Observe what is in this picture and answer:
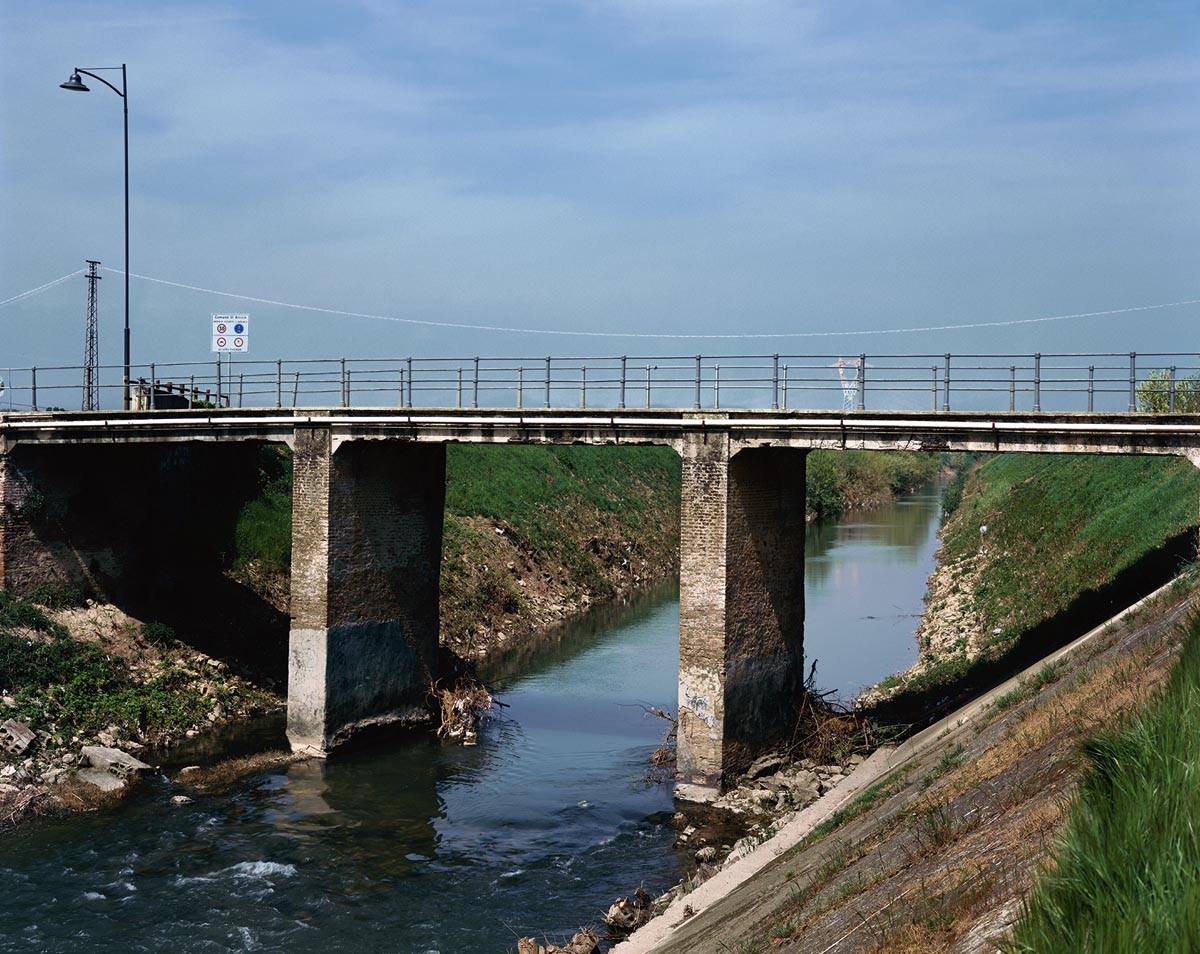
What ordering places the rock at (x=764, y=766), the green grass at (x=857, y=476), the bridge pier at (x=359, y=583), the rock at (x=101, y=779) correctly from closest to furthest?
the rock at (x=764, y=766) < the rock at (x=101, y=779) < the bridge pier at (x=359, y=583) < the green grass at (x=857, y=476)

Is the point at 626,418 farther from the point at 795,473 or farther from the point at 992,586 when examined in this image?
the point at 992,586

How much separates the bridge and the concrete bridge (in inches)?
1.7

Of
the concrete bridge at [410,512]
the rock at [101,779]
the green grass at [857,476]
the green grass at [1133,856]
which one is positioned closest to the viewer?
the green grass at [1133,856]

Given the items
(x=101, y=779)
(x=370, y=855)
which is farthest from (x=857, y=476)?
(x=370, y=855)

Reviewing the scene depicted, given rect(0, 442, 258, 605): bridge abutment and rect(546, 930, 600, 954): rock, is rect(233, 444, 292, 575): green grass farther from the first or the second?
rect(546, 930, 600, 954): rock

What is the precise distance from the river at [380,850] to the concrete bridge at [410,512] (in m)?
2.14

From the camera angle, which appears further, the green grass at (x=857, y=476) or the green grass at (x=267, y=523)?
the green grass at (x=857, y=476)

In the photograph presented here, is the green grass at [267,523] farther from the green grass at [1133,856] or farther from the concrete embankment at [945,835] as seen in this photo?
the green grass at [1133,856]

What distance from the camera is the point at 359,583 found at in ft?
88.1

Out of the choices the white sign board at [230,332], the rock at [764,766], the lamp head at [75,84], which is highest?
the lamp head at [75,84]

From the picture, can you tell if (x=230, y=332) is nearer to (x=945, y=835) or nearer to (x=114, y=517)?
(x=114, y=517)

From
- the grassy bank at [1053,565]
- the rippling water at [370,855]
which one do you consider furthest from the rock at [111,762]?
the grassy bank at [1053,565]

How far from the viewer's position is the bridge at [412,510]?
21906 mm

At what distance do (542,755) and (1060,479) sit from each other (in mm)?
27706
